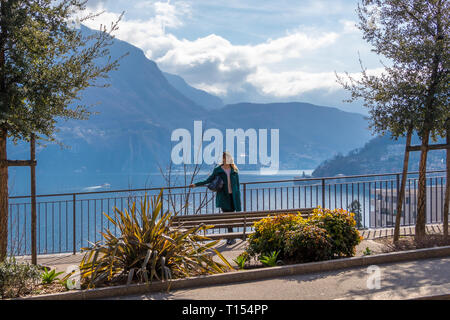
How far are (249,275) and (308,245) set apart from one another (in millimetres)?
987

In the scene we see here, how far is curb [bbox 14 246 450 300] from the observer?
500 centimetres

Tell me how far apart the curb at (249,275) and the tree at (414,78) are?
5.02 ft

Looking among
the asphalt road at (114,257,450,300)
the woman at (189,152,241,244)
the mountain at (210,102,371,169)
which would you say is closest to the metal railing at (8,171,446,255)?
the woman at (189,152,241,244)

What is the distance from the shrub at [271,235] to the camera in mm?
6355

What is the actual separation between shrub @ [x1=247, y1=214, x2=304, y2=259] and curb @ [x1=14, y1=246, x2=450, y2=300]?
0.56 m

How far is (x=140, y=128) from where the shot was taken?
149875 millimetres

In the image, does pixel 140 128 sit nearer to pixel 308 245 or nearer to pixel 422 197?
pixel 422 197

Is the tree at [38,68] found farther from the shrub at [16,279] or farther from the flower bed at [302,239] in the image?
the flower bed at [302,239]

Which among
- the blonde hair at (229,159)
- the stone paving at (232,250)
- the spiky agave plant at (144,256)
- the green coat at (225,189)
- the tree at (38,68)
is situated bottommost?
the stone paving at (232,250)

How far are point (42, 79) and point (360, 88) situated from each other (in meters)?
5.80

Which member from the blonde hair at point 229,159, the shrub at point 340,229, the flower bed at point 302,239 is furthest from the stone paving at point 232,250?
the blonde hair at point 229,159
